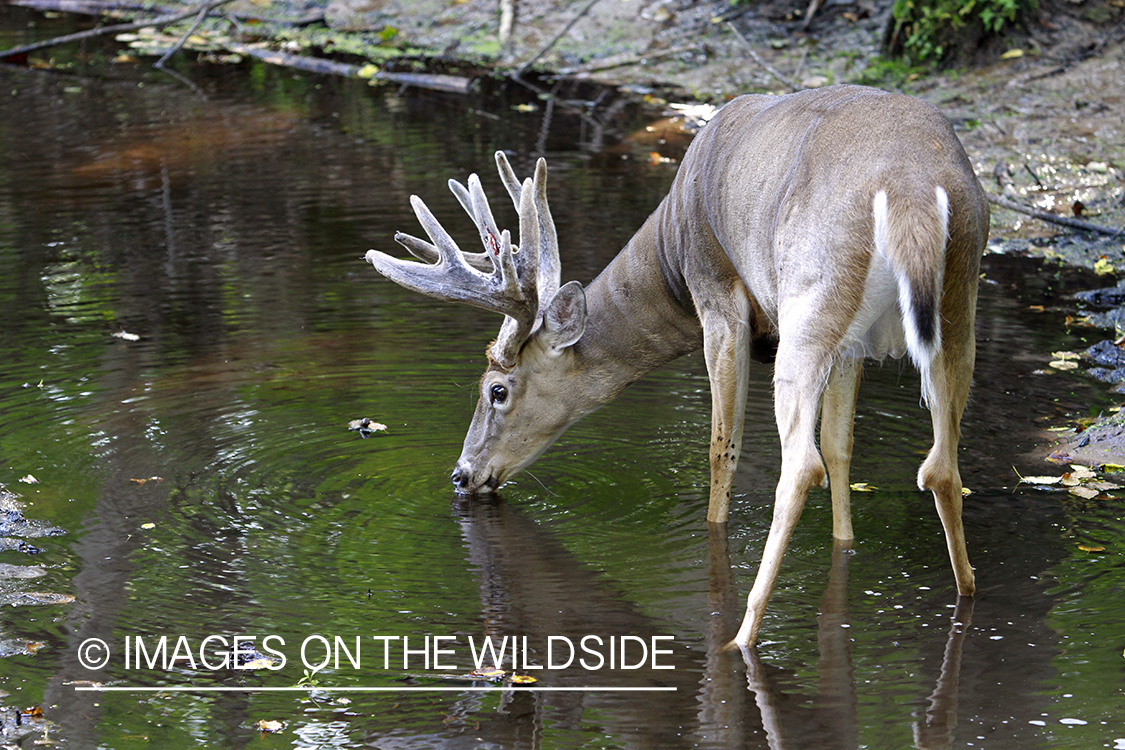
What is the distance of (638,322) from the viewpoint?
632cm

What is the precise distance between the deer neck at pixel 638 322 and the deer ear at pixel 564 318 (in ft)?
0.35

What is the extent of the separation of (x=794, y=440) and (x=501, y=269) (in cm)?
181

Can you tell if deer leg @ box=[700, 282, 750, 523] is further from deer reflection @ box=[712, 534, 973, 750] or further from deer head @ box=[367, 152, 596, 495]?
deer reflection @ box=[712, 534, 973, 750]

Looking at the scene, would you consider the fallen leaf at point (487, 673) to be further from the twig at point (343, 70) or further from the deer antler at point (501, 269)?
the twig at point (343, 70)

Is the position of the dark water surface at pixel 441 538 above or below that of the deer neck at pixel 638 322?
below

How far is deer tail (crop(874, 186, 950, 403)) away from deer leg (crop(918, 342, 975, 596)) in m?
0.34

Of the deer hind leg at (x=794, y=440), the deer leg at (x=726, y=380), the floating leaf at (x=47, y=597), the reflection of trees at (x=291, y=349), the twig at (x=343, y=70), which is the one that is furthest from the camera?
the twig at (x=343, y=70)

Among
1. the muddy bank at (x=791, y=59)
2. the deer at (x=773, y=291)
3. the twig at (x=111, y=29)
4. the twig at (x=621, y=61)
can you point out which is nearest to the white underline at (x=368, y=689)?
the deer at (x=773, y=291)

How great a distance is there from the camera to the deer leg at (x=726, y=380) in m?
5.83

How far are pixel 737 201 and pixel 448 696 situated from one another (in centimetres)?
228

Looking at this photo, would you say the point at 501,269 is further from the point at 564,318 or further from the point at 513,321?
the point at 564,318

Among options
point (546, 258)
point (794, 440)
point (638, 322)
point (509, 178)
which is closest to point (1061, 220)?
point (638, 322)

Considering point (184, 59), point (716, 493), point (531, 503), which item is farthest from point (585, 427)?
point (184, 59)

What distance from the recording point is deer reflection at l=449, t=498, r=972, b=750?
439 centimetres
